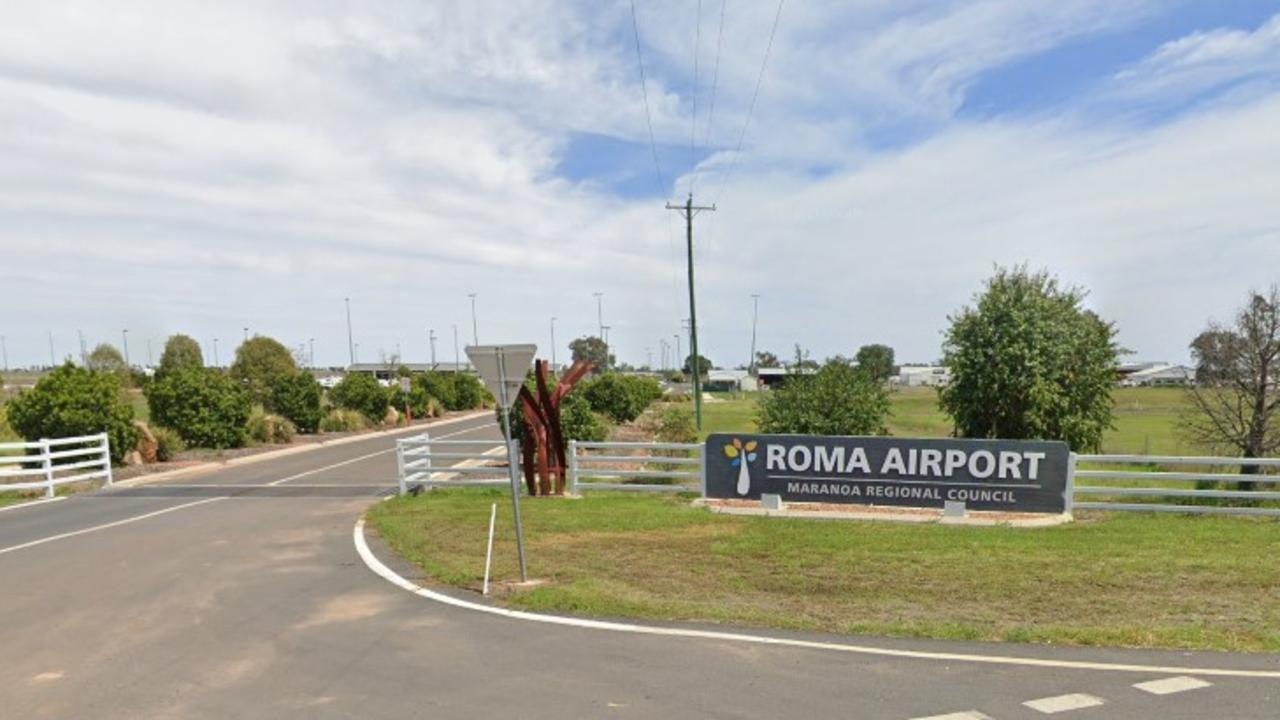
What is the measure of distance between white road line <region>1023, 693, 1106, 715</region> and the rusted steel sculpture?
474 inches

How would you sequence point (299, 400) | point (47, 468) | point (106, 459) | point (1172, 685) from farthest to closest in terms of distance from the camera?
point (299, 400)
point (106, 459)
point (47, 468)
point (1172, 685)

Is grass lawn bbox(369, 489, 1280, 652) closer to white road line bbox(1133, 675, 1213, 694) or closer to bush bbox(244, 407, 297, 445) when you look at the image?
white road line bbox(1133, 675, 1213, 694)

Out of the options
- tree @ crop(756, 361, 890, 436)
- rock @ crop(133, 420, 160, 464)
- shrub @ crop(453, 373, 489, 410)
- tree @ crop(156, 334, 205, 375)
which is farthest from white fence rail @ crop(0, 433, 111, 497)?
tree @ crop(156, 334, 205, 375)

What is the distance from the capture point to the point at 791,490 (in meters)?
14.5

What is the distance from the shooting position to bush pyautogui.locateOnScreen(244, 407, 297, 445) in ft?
99.5

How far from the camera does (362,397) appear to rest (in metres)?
42.1

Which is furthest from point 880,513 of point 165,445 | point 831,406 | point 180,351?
point 180,351

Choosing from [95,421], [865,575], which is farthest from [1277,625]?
[95,421]

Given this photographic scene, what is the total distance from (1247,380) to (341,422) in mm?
34296

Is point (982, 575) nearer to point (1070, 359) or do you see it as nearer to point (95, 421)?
point (1070, 359)

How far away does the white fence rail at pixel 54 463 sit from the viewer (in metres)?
17.4

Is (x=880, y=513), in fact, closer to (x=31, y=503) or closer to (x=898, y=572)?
(x=898, y=572)

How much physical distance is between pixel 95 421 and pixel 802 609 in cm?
2061

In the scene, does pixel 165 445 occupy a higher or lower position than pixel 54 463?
higher
